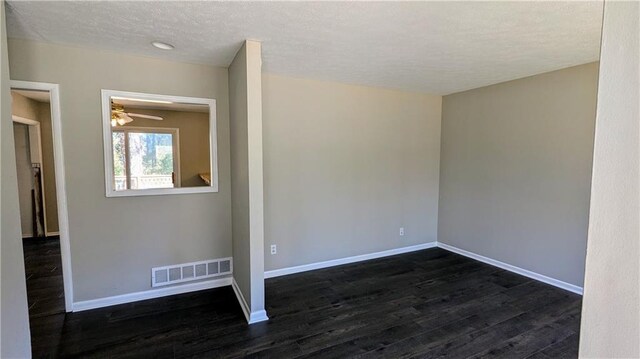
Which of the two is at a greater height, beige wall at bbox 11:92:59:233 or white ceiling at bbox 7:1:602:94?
white ceiling at bbox 7:1:602:94

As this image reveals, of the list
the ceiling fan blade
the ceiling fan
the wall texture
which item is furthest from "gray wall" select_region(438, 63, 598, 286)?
the wall texture

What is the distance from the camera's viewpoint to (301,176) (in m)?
3.75

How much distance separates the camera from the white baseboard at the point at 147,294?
9.38 feet

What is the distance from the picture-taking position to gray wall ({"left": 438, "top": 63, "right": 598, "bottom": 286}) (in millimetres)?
3180

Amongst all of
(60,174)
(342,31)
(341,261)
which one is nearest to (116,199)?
(60,174)

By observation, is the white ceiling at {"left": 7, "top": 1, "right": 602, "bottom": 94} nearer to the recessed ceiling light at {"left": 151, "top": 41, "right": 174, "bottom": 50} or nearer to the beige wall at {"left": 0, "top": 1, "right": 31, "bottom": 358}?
the recessed ceiling light at {"left": 151, "top": 41, "right": 174, "bottom": 50}

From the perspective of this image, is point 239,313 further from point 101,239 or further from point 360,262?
point 360,262

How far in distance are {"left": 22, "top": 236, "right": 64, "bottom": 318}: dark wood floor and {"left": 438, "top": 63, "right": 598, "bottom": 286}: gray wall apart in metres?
4.93

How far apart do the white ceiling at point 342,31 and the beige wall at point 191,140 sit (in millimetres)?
663

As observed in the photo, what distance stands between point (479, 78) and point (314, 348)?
136 inches

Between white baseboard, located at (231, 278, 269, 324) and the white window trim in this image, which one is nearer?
white baseboard, located at (231, 278, 269, 324)

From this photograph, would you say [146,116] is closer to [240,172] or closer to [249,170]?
[240,172]

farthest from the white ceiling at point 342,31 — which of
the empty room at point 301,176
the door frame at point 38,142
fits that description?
the door frame at point 38,142

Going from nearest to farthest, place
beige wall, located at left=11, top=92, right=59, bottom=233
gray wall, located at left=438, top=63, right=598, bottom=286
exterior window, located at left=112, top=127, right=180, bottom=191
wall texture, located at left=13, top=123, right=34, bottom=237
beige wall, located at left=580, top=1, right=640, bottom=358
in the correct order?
beige wall, located at left=580, top=1, right=640, bottom=358
exterior window, located at left=112, top=127, right=180, bottom=191
gray wall, located at left=438, top=63, right=598, bottom=286
wall texture, located at left=13, top=123, right=34, bottom=237
beige wall, located at left=11, top=92, right=59, bottom=233
